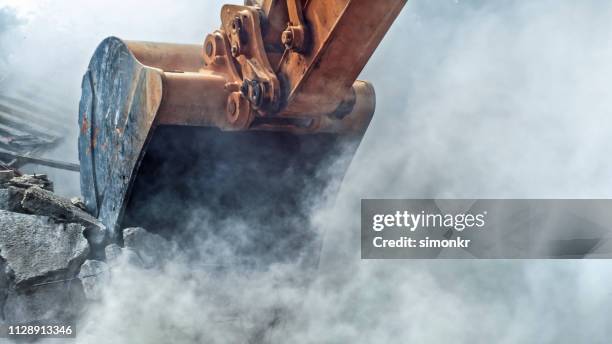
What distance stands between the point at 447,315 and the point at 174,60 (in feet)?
8.06

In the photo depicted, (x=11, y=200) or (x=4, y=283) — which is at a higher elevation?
(x=11, y=200)

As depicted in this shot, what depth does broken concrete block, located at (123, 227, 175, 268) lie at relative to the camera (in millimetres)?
4289

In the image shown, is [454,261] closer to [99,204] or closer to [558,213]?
[558,213]

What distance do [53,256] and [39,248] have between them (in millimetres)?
95

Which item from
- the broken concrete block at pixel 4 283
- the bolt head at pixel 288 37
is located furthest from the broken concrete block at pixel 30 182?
the bolt head at pixel 288 37

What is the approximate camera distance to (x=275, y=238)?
15.2 ft

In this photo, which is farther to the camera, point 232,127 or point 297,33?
point 232,127

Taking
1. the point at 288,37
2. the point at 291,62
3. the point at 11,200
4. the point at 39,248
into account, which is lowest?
the point at 39,248

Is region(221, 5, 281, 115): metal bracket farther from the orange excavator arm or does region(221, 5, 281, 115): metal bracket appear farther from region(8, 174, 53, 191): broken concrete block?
region(8, 174, 53, 191): broken concrete block

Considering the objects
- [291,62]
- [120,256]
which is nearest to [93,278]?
[120,256]

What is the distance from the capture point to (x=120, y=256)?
4.25 metres

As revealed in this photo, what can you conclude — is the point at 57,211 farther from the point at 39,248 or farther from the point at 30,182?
the point at 30,182

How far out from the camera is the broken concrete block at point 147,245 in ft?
14.1

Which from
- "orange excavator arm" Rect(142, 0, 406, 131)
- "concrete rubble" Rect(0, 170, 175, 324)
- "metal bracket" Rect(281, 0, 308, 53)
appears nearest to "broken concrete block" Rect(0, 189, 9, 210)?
"concrete rubble" Rect(0, 170, 175, 324)
